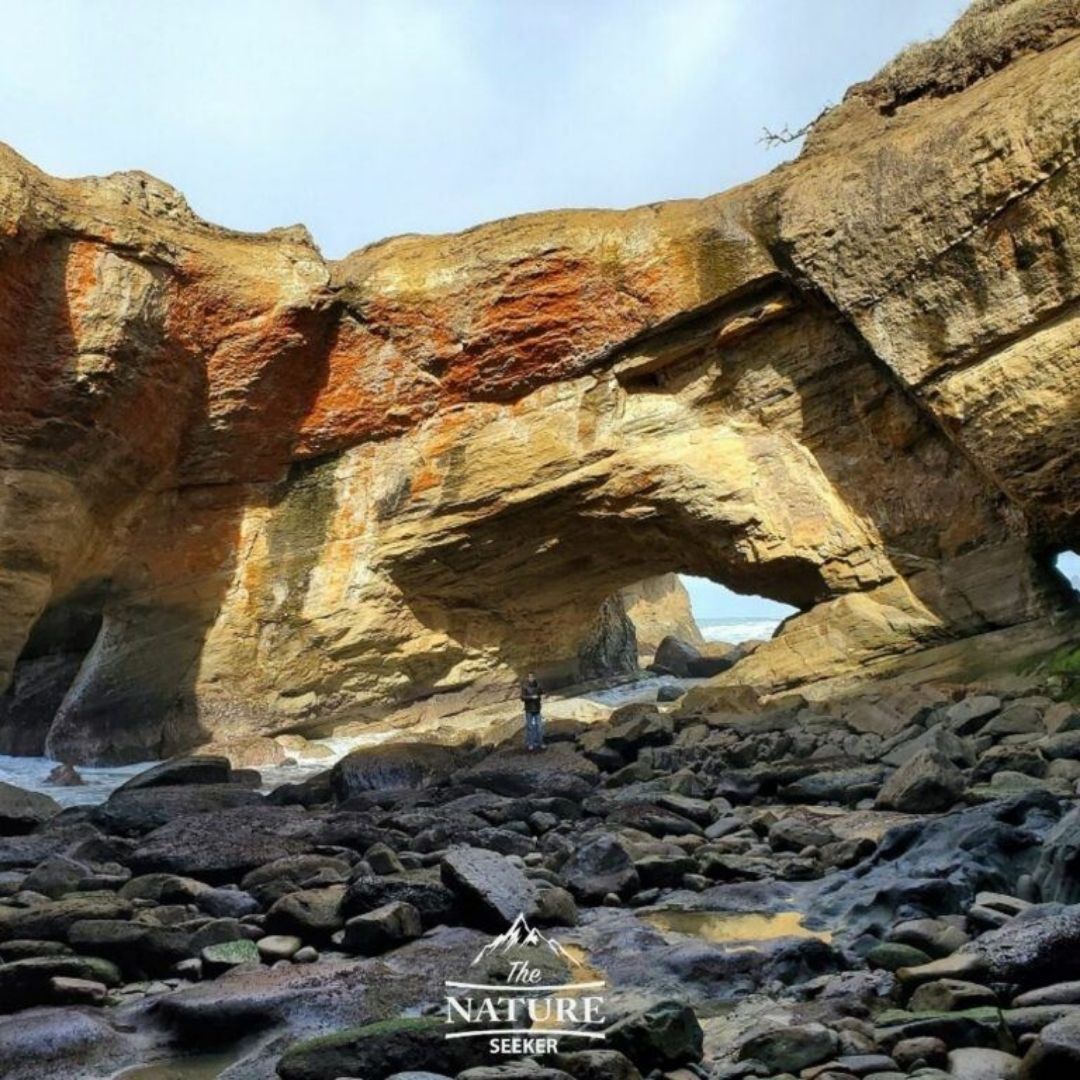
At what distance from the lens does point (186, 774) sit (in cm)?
1273

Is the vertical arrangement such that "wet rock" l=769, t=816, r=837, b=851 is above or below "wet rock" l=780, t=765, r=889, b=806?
below

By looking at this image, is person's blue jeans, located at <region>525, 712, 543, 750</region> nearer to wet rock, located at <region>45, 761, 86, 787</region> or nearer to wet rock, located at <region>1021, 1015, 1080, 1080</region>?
wet rock, located at <region>45, 761, 86, 787</region>

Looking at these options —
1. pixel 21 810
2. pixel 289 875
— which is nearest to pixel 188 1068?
pixel 289 875

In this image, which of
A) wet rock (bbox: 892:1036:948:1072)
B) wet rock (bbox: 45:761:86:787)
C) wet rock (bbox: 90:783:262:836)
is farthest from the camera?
wet rock (bbox: 45:761:86:787)

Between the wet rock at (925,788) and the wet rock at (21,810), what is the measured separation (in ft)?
22.4

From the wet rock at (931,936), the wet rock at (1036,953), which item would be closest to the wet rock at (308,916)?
the wet rock at (931,936)

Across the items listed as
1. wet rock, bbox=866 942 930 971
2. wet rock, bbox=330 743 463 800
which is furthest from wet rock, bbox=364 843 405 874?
wet rock, bbox=330 743 463 800

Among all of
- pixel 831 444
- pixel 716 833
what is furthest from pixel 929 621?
pixel 716 833

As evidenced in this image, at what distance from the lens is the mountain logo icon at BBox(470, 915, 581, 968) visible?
5332 mm

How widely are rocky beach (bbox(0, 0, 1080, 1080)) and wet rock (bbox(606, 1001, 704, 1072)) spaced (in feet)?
0.42

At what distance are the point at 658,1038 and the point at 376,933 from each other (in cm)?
205

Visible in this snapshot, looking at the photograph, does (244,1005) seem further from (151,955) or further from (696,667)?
(696,667)

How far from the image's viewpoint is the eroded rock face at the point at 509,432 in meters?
14.5

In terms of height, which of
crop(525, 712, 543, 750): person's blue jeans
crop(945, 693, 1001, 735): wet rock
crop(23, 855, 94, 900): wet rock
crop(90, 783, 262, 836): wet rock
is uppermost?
crop(525, 712, 543, 750): person's blue jeans
